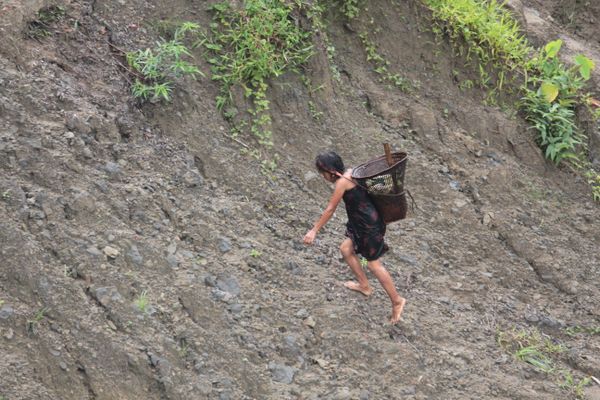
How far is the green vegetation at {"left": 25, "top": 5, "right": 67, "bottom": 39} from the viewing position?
5824 millimetres

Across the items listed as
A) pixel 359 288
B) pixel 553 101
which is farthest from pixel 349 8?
pixel 359 288

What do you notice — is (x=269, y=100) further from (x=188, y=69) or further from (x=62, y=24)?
(x=62, y=24)

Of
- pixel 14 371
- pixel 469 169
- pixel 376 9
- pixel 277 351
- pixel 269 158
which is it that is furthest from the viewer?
pixel 376 9

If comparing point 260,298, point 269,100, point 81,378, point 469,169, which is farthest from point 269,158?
point 81,378

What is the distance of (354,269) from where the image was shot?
5.56m

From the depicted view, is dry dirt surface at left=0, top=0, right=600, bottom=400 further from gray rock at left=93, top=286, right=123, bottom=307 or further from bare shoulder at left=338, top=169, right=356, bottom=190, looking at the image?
bare shoulder at left=338, top=169, right=356, bottom=190

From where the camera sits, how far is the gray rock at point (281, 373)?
4.84 metres

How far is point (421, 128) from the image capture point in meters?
7.61

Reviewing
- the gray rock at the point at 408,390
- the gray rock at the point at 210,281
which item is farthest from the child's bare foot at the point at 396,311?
the gray rock at the point at 210,281

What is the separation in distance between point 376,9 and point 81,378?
5.16m

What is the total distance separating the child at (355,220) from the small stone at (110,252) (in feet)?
4.14

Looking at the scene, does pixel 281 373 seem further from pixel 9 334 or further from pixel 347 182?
pixel 9 334

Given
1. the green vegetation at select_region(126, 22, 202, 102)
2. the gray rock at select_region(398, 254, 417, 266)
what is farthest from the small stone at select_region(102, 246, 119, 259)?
the gray rock at select_region(398, 254, 417, 266)

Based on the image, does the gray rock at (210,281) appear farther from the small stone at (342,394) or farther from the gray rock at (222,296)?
the small stone at (342,394)
